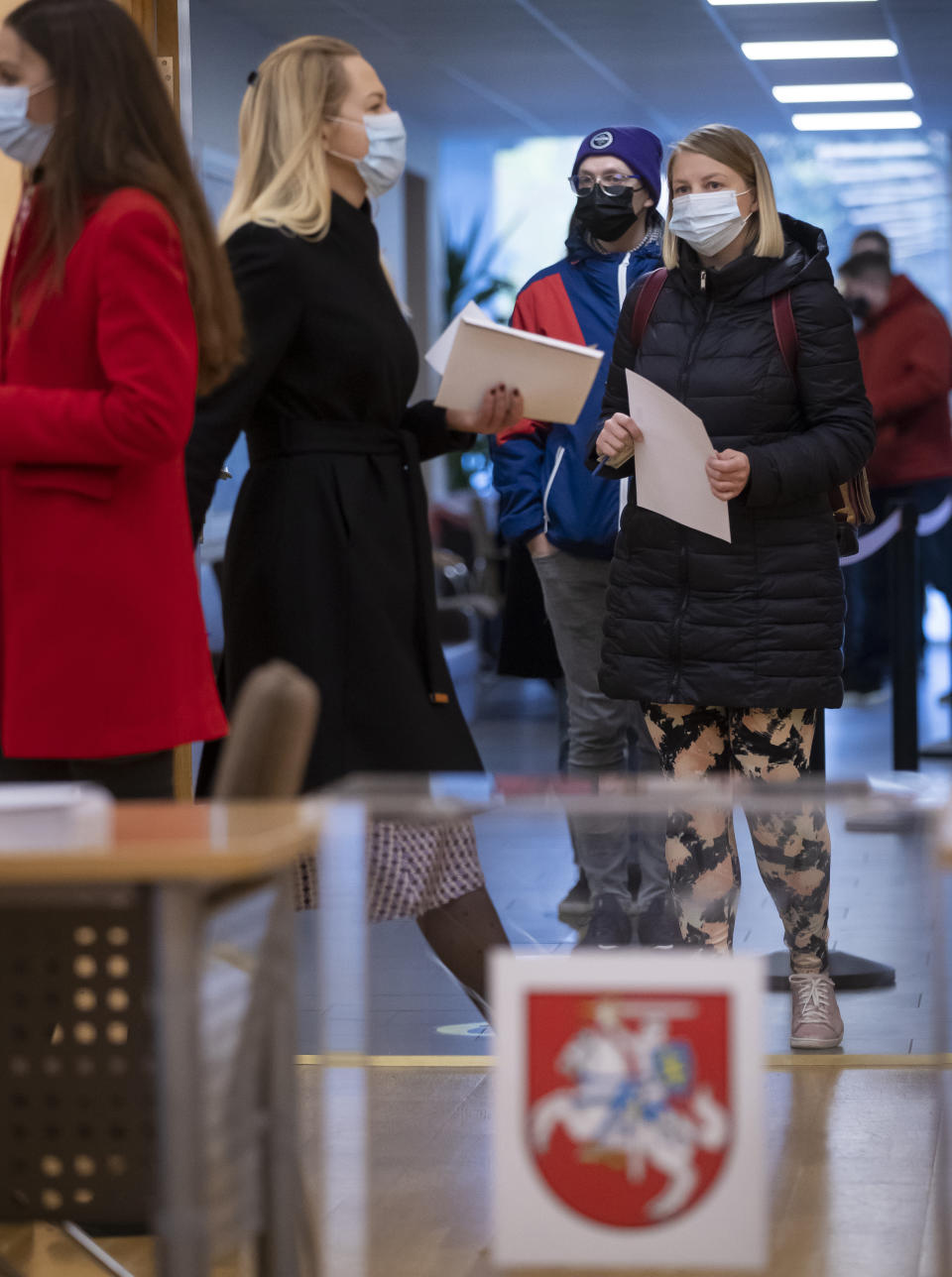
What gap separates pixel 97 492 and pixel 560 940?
77 cm

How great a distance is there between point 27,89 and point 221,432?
54 cm

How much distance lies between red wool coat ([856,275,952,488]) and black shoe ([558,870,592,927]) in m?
3.92

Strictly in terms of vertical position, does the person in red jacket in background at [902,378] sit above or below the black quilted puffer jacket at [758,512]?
above

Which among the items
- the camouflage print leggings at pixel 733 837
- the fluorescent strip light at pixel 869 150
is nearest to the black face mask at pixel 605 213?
the camouflage print leggings at pixel 733 837

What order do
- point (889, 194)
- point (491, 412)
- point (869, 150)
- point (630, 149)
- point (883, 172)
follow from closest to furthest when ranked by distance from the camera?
point (491, 412) → point (630, 149) → point (869, 150) → point (883, 172) → point (889, 194)

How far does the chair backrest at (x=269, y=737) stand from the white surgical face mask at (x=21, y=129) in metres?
1.01

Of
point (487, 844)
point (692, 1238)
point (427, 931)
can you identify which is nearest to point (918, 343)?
point (427, 931)

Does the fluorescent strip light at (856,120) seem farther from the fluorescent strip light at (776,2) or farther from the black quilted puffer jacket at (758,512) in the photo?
the black quilted puffer jacket at (758,512)

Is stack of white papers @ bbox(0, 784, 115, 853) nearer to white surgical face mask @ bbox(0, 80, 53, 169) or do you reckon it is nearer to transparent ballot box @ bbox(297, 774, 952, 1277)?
transparent ballot box @ bbox(297, 774, 952, 1277)

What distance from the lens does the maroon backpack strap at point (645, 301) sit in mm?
3092

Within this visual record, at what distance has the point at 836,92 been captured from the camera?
614 cm

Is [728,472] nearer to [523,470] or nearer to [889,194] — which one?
[523,470]

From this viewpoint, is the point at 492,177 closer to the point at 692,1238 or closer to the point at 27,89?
the point at 27,89

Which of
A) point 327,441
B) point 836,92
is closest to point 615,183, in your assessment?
point 327,441
